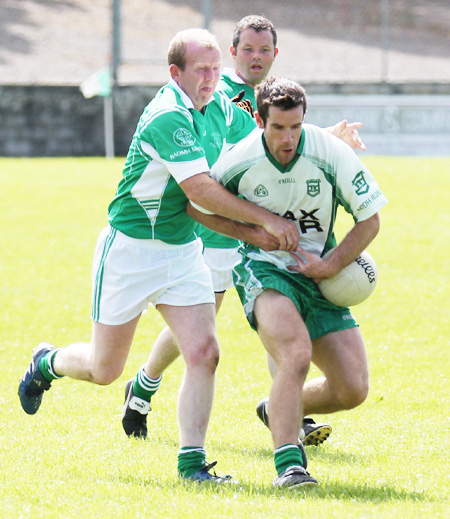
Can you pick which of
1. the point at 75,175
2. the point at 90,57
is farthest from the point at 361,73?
the point at 75,175

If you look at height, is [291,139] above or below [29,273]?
above

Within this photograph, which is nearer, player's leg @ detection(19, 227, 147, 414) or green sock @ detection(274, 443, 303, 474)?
green sock @ detection(274, 443, 303, 474)

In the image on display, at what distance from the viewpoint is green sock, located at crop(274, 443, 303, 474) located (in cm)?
468

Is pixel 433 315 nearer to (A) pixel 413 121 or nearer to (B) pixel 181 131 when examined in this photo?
(B) pixel 181 131

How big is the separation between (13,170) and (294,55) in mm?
11880

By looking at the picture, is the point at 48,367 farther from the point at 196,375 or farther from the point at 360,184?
the point at 360,184

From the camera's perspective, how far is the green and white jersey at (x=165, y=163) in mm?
5000

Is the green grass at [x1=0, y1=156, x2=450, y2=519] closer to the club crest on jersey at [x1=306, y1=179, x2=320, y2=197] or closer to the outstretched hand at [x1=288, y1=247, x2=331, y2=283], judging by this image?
the outstretched hand at [x1=288, y1=247, x2=331, y2=283]

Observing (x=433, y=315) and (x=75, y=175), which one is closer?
(x=433, y=315)

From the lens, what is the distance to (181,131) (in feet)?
16.4

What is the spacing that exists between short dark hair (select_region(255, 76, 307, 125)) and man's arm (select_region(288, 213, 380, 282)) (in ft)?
2.20

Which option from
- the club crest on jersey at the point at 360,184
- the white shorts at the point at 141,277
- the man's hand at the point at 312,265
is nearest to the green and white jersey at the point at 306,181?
the club crest on jersey at the point at 360,184

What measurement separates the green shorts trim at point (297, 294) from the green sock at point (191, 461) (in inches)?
27.7

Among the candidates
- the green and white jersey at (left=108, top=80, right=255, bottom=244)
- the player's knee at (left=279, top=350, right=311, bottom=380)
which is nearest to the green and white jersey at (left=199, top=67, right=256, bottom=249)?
the green and white jersey at (left=108, top=80, right=255, bottom=244)
